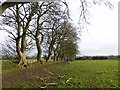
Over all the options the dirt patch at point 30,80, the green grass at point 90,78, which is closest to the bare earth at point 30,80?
the dirt patch at point 30,80

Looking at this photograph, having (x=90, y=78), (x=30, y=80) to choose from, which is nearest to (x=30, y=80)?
(x=30, y=80)

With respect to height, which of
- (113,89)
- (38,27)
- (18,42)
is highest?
(38,27)

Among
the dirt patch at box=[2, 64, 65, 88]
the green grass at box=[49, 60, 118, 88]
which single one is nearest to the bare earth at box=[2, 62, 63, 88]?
the dirt patch at box=[2, 64, 65, 88]

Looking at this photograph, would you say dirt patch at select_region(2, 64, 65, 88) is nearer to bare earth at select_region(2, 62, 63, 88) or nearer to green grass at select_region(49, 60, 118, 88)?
bare earth at select_region(2, 62, 63, 88)

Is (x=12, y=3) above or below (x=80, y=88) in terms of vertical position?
above

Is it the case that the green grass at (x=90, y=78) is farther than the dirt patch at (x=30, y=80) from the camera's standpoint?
Yes

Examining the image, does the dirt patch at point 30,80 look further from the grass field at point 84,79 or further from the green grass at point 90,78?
the green grass at point 90,78

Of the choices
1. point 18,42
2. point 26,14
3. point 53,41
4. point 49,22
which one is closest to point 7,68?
point 18,42

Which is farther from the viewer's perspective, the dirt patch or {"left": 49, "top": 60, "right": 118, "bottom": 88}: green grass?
{"left": 49, "top": 60, "right": 118, "bottom": 88}: green grass

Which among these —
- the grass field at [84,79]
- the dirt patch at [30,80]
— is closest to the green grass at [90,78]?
the grass field at [84,79]

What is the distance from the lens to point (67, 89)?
1270cm

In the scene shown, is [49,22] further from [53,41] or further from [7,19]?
[53,41]

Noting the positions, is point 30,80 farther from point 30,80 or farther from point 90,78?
point 90,78

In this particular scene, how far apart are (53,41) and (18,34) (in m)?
21.4
